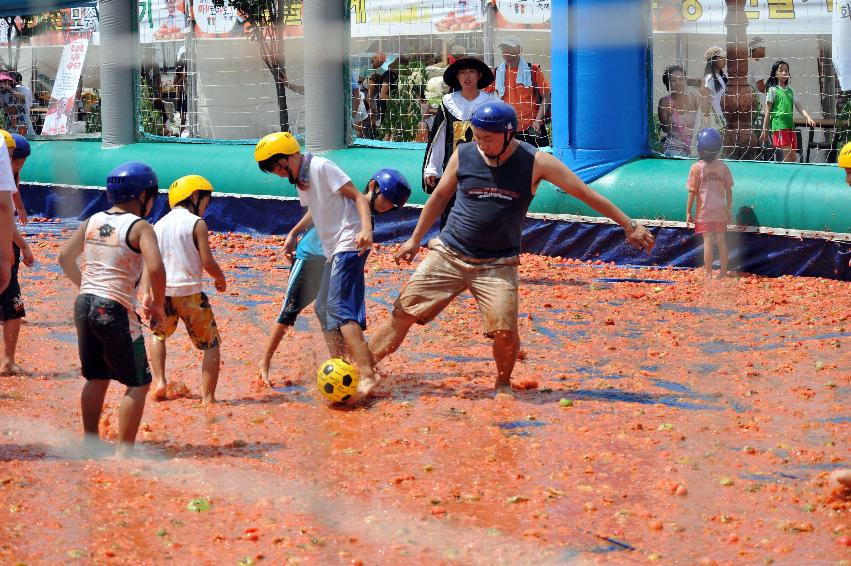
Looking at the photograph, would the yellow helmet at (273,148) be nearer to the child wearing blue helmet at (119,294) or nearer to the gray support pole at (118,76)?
the child wearing blue helmet at (119,294)

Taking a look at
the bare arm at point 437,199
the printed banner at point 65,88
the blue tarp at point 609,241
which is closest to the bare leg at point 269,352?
the bare arm at point 437,199

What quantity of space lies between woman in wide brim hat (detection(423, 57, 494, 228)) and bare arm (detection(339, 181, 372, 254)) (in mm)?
2960

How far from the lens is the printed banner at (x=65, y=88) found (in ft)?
53.3

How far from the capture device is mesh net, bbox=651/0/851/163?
37.5ft

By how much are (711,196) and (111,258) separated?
20.3 ft

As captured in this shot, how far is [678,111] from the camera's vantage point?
12.1 m

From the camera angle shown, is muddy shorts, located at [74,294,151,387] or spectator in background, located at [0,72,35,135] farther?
spectator in background, located at [0,72,35,135]

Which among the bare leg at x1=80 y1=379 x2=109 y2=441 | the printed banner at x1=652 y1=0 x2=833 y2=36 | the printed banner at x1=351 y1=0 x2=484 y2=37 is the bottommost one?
the bare leg at x1=80 y1=379 x2=109 y2=441

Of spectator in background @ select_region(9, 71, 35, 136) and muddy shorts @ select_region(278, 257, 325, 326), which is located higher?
spectator in background @ select_region(9, 71, 35, 136)

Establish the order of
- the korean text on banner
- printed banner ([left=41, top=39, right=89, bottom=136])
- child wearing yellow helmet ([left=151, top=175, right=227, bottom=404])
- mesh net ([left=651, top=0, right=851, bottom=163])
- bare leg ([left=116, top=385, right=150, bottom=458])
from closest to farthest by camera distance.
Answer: bare leg ([left=116, top=385, right=150, bottom=458]) < child wearing yellow helmet ([left=151, top=175, right=227, bottom=404]) < the korean text on banner < mesh net ([left=651, top=0, right=851, bottom=163]) < printed banner ([left=41, top=39, right=89, bottom=136])

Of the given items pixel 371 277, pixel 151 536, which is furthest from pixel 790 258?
pixel 151 536

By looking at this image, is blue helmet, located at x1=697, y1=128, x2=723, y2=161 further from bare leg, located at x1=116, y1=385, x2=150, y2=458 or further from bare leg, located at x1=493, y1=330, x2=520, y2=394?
bare leg, located at x1=116, y1=385, x2=150, y2=458

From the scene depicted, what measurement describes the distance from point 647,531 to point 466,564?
0.76 meters

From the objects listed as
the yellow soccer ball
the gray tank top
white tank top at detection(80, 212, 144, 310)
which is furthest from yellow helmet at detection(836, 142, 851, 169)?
white tank top at detection(80, 212, 144, 310)
